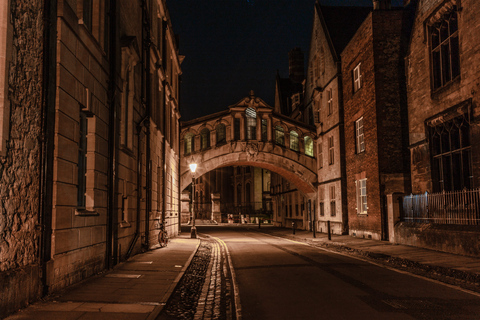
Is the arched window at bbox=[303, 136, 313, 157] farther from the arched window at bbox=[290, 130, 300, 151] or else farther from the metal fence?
the metal fence

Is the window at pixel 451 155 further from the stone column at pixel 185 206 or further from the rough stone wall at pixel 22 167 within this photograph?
the stone column at pixel 185 206

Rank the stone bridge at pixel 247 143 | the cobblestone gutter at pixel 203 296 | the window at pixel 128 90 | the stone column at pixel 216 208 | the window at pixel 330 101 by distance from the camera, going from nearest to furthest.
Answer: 1. the cobblestone gutter at pixel 203 296
2. the window at pixel 128 90
3. the window at pixel 330 101
4. the stone bridge at pixel 247 143
5. the stone column at pixel 216 208

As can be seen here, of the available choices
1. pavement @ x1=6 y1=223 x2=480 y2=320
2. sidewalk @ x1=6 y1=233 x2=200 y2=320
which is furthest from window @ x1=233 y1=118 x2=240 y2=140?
sidewalk @ x1=6 y1=233 x2=200 y2=320

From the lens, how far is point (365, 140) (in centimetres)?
2236

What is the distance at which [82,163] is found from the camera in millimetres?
9703

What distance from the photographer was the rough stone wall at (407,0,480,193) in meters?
14.2

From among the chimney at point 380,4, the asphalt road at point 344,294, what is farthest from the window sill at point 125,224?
the chimney at point 380,4

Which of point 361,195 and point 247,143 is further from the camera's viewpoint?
point 247,143

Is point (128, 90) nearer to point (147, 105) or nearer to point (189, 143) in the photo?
point (147, 105)

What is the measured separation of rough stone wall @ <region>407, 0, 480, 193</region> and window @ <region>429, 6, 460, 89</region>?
0.31 meters

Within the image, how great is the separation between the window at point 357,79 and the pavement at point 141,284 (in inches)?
410

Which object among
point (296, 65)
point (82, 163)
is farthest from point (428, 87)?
point (296, 65)

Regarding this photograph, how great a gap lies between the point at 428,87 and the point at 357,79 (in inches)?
257

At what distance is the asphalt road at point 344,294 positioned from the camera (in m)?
6.51
